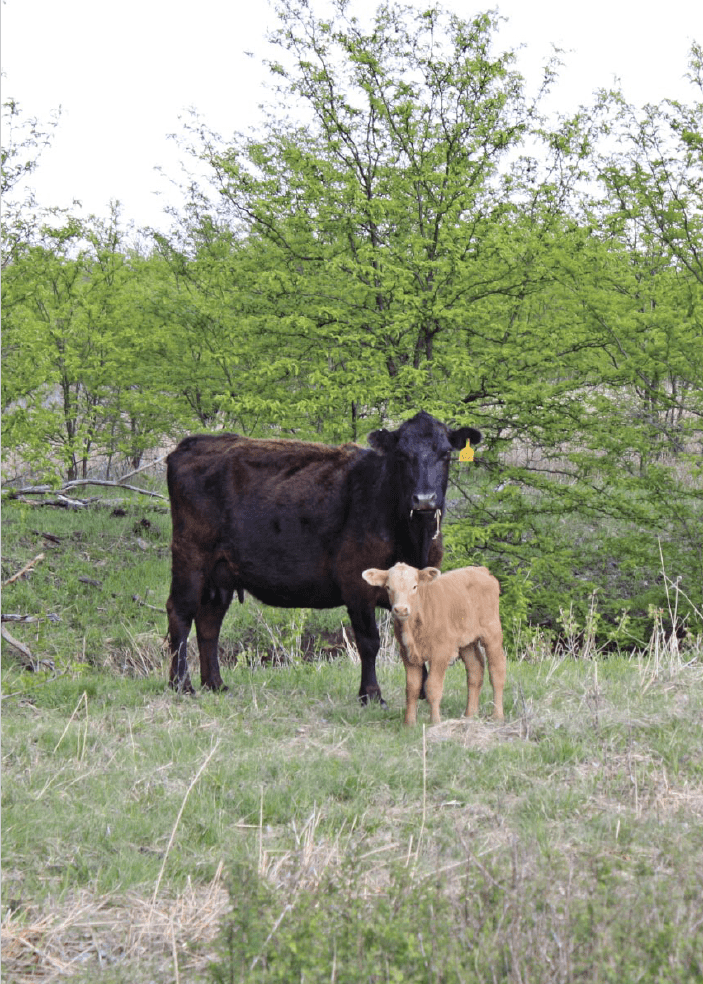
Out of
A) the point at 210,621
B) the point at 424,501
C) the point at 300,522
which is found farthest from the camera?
the point at 210,621

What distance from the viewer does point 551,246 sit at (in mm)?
12000

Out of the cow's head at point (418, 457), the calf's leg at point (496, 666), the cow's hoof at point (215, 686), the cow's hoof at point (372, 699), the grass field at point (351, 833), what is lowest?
the cow's hoof at point (215, 686)

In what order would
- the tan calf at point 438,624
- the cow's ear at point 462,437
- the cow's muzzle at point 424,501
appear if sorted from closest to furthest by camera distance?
the tan calf at point 438,624
the cow's muzzle at point 424,501
the cow's ear at point 462,437

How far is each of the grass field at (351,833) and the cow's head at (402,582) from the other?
2.41 feet

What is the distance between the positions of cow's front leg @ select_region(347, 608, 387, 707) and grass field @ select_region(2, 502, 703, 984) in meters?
0.19

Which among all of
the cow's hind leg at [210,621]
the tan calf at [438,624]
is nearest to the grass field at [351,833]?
the tan calf at [438,624]

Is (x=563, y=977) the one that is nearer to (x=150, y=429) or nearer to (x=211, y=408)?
(x=211, y=408)

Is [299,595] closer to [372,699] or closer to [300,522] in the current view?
[300,522]

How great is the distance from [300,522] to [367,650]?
3.59 feet

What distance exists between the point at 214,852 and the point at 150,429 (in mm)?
14739

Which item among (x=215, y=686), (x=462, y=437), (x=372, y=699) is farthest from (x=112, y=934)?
(x=462, y=437)

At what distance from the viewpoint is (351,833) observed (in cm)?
385

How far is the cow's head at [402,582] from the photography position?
5147 mm

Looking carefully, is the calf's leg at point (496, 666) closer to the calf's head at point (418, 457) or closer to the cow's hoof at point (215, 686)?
the calf's head at point (418, 457)
